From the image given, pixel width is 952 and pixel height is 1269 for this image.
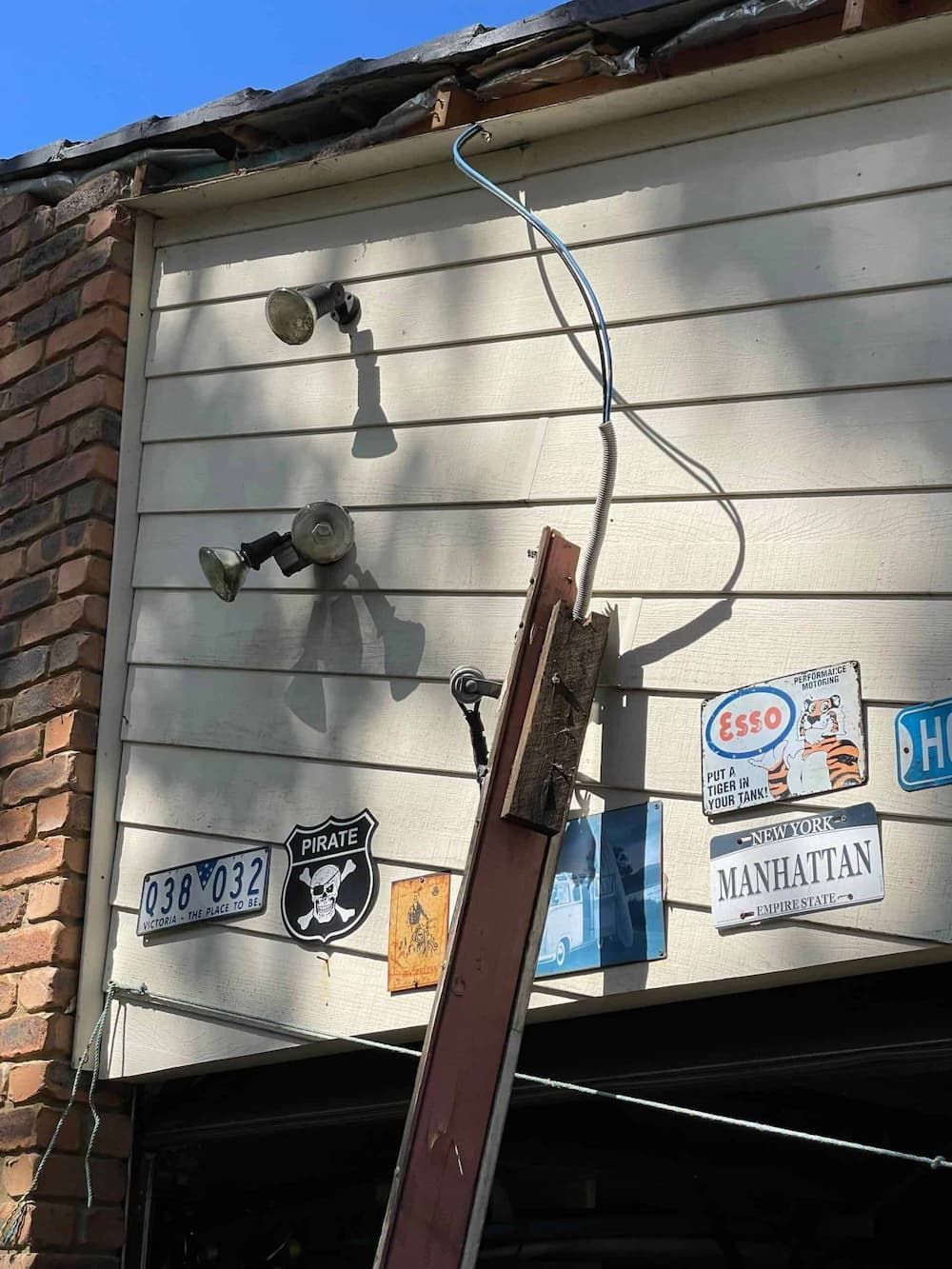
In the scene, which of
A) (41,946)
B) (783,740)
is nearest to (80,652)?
(41,946)

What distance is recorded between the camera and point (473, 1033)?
250cm

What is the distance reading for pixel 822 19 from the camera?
9.98 feet

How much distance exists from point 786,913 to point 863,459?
874 mm

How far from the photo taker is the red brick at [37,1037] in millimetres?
3332

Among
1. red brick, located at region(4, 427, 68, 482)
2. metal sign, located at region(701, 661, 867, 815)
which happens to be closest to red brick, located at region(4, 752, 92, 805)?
red brick, located at region(4, 427, 68, 482)

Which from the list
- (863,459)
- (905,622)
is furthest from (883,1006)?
(863,459)

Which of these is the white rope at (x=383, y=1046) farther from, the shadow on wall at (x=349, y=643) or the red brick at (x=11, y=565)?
the red brick at (x=11, y=565)

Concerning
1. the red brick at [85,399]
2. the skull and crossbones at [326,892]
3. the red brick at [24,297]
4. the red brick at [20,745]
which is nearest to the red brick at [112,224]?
the red brick at [24,297]

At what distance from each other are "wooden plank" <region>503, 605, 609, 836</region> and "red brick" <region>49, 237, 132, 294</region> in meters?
1.82

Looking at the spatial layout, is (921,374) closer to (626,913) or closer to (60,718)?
(626,913)

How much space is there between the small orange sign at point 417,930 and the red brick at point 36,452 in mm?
1589

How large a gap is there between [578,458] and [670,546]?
311mm

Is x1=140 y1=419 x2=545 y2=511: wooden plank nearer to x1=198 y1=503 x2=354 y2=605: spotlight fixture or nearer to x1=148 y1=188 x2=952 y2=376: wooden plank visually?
x1=198 y1=503 x2=354 y2=605: spotlight fixture

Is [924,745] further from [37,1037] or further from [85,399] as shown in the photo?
[85,399]
